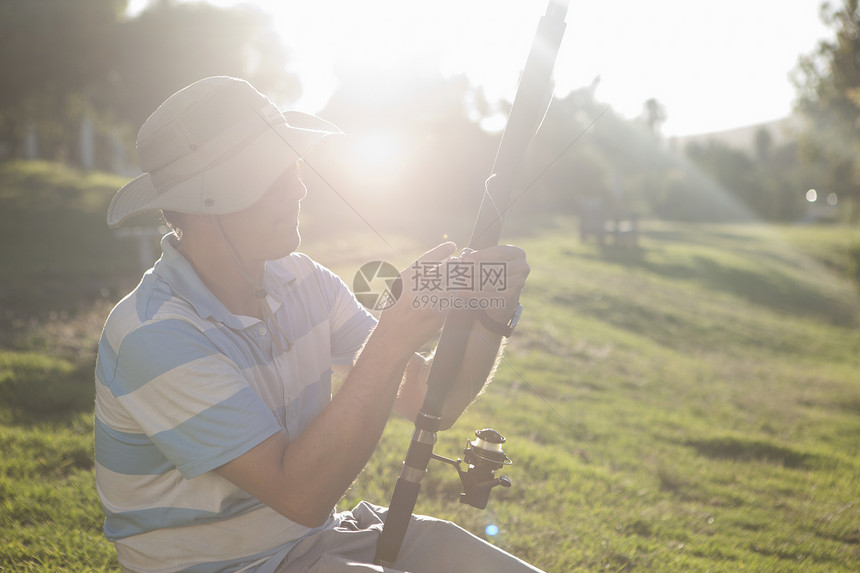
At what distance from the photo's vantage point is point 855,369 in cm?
1424

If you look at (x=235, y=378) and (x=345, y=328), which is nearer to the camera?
(x=235, y=378)

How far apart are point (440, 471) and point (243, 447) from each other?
349cm

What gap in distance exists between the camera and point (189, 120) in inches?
87.2

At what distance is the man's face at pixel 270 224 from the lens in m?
2.34

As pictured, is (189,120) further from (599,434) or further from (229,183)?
(599,434)

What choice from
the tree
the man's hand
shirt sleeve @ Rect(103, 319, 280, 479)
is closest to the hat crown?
shirt sleeve @ Rect(103, 319, 280, 479)

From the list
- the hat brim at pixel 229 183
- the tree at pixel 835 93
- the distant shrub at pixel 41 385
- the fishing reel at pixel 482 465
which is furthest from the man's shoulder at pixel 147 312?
the tree at pixel 835 93

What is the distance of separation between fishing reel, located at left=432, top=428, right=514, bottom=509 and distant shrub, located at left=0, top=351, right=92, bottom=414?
500cm

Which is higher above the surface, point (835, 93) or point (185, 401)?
point (835, 93)

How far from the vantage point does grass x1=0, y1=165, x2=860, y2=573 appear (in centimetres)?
Result: 435

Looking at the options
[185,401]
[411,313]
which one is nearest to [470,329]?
[411,313]

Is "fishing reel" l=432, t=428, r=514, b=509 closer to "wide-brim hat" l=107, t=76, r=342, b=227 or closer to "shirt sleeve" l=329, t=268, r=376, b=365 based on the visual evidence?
"shirt sleeve" l=329, t=268, r=376, b=365

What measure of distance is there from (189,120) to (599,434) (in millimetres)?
6347

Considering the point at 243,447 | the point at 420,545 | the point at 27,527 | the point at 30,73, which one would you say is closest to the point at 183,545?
the point at 243,447
